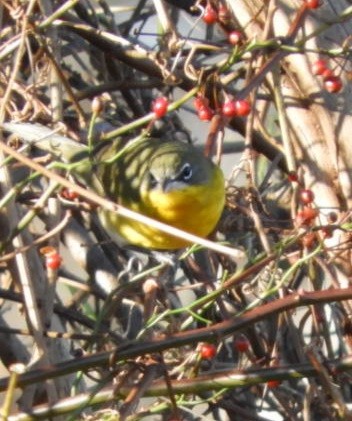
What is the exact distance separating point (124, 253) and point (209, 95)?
→ 3.83 ft

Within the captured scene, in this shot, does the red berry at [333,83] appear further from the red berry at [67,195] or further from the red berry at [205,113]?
the red berry at [67,195]

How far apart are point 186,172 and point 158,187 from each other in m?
0.13

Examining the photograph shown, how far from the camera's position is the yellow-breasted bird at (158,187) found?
361 cm

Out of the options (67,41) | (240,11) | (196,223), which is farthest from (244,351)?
(67,41)

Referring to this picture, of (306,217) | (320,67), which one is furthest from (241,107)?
(320,67)

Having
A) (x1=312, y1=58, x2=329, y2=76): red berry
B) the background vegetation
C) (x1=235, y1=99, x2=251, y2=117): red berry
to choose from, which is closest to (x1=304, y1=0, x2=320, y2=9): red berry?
the background vegetation

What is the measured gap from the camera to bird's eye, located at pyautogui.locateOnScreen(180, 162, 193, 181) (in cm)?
371

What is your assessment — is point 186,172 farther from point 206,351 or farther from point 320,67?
point 206,351

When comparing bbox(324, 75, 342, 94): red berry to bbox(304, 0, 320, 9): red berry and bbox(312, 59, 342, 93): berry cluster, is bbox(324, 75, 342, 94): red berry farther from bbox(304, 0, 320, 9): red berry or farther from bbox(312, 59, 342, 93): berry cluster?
bbox(304, 0, 320, 9): red berry

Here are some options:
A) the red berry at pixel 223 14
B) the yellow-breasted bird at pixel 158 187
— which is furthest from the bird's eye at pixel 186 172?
the red berry at pixel 223 14

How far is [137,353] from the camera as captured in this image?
2.52 m

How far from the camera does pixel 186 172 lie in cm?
377

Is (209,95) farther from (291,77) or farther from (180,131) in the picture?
(180,131)

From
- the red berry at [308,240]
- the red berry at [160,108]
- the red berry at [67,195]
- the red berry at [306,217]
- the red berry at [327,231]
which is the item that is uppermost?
the red berry at [160,108]
